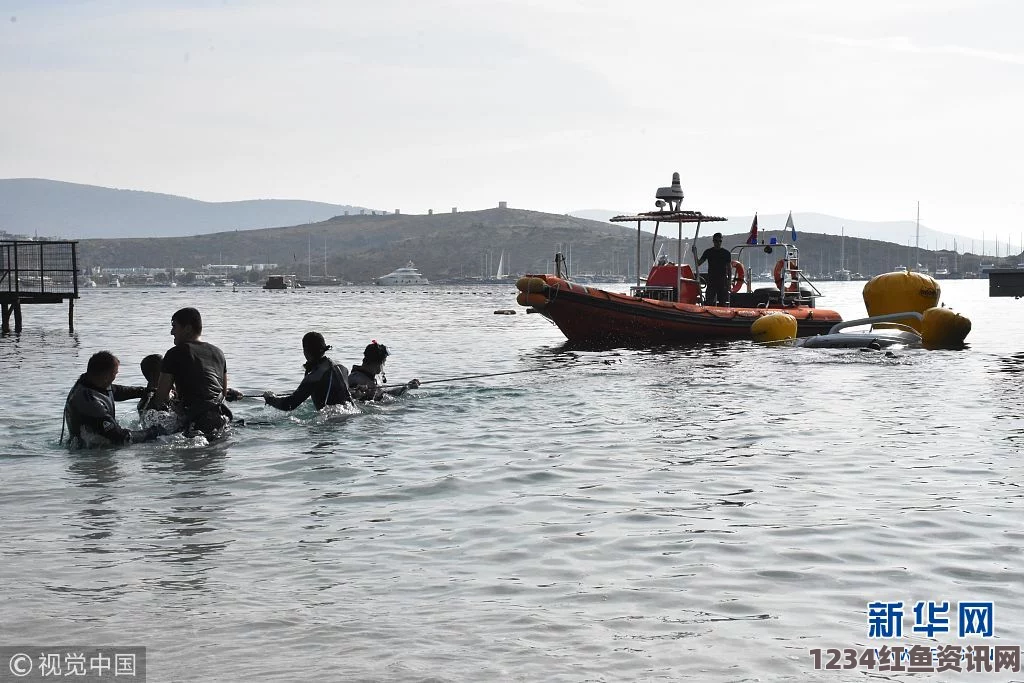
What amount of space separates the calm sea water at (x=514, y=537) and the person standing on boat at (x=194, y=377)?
0.32 m

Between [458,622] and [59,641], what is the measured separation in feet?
6.41

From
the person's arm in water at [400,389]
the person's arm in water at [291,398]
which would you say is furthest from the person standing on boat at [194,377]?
the person's arm in water at [400,389]

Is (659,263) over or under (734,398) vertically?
over

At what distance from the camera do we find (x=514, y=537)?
307 inches

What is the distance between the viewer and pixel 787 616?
5.92 m

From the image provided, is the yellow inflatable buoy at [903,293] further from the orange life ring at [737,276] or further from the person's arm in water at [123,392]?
the person's arm in water at [123,392]

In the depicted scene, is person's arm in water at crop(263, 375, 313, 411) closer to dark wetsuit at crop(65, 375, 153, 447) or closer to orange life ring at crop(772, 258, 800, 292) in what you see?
dark wetsuit at crop(65, 375, 153, 447)

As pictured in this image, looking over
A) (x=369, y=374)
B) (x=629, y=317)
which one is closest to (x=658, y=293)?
(x=629, y=317)

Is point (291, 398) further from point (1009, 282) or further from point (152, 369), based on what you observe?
point (1009, 282)

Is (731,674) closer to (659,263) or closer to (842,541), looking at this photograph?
(842,541)

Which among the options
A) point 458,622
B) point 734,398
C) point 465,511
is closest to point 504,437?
point 465,511

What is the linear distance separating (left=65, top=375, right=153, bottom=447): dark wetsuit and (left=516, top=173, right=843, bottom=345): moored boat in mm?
16859

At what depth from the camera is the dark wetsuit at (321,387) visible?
1292 centimetres

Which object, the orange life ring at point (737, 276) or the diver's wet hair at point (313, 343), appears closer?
the diver's wet hair at point (313, 343)
